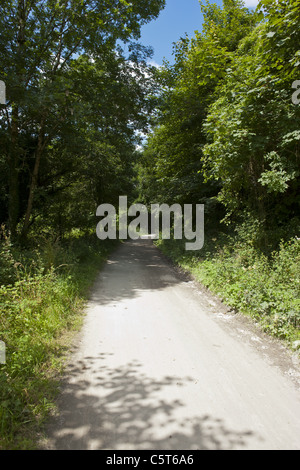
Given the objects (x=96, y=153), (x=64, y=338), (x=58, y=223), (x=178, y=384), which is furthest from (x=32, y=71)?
(x=178, y=384)

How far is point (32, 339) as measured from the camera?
13.3ft

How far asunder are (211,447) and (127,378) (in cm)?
136

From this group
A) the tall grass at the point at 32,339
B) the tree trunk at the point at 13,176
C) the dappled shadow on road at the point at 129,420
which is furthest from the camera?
the tree trunk at the point at 13,176

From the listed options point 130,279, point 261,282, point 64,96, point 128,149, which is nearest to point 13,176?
point 64,96

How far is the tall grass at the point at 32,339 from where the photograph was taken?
2.68m

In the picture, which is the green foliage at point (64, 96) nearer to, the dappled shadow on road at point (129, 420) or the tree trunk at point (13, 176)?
the tree trunk at point (13, 176)

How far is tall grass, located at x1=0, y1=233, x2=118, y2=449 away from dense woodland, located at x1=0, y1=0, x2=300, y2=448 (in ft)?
0.08

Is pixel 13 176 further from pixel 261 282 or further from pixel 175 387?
pixel 175 387

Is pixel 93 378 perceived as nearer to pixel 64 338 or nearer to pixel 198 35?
pixel 64 338

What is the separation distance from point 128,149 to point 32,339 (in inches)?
471

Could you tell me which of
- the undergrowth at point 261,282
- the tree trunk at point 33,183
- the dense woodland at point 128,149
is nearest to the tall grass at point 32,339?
the dense woodland at point 128,149

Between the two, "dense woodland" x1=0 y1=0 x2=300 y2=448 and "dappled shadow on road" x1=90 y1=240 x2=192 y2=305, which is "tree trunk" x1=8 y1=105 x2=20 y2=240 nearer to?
"dense woodland" x1=0 y1=0 x2=300 y2=448

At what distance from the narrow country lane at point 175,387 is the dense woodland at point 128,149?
0.45 m

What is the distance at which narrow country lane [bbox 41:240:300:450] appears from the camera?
8.33ft
